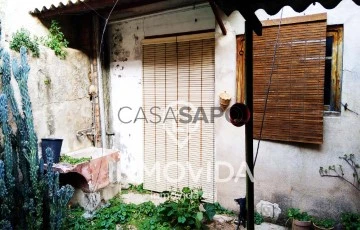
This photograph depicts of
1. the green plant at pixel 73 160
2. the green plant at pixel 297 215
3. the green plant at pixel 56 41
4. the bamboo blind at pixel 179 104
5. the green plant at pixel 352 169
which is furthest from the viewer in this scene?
the green plant at pixel 56 41

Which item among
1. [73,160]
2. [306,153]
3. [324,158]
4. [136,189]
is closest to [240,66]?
[306,153]

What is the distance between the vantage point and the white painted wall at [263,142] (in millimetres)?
4430

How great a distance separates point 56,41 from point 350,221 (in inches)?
260

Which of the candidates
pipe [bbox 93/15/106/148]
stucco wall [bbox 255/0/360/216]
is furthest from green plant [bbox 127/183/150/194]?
stucco wall [bbox 255/0/360/216]

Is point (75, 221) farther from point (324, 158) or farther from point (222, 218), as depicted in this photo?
point (324, 158)

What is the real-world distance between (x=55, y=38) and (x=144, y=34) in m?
1.97

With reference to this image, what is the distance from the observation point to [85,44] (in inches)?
271

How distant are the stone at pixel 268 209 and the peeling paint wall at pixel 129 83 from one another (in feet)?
9.61

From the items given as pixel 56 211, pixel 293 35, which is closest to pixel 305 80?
pixel 293 35

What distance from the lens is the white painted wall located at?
14.5 ft

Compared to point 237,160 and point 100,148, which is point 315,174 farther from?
point 100,148

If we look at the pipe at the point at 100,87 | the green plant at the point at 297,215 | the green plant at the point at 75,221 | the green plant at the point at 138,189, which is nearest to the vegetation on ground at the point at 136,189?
the green plant at the point at 138,189

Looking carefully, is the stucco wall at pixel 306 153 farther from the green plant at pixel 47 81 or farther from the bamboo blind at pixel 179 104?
the green plant at pixel 47 81

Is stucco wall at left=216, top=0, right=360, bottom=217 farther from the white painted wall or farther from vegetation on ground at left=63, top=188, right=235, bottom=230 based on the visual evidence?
vegetation on ground at left=63, top=188, right=235, bottom=230
